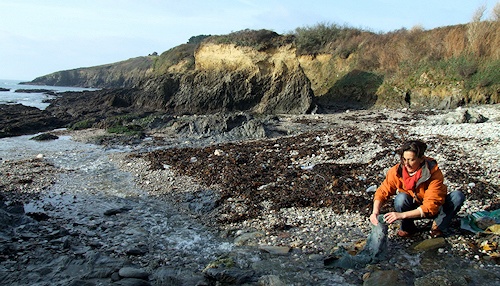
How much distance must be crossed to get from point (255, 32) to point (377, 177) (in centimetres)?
2431

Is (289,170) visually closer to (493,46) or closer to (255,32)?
(493,46)

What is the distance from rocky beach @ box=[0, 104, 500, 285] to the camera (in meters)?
4.82

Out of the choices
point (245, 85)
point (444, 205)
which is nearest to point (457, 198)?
point (444, 205)

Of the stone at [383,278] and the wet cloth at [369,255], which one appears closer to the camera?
the stone at [383,278]

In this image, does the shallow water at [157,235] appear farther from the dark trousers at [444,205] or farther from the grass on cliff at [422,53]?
the grass on cliff at [422,53]

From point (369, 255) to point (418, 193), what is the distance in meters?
1.13

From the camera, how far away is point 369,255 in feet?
16.5

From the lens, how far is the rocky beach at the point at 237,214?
15.8 ft

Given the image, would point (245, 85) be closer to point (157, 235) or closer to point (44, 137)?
point (44, 137)

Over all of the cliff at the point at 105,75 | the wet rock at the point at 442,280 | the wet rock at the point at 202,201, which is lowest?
A: the wet rock at the point at 202,201

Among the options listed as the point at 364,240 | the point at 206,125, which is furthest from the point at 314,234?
the point at 206,125

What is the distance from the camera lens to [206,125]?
61.1 feet

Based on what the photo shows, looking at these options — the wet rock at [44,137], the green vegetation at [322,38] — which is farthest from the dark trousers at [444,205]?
the green vegetation at [322,38]

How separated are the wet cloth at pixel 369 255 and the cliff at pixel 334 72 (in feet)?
64.9
